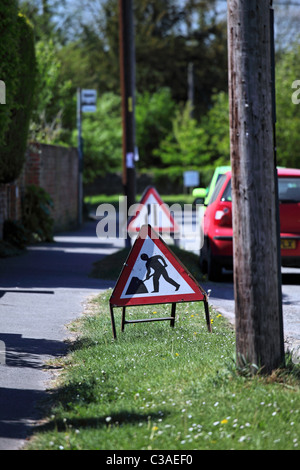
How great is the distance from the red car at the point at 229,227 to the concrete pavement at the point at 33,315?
5.52 ft

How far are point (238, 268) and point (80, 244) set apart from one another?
1407 centimetres

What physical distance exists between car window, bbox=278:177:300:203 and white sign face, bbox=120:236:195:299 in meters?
5.50

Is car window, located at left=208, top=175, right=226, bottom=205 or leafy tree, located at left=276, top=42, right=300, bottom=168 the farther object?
leafy tree, located at left=276, top=42, right=300, bottom=168

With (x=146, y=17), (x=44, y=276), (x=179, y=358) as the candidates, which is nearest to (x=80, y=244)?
(x=44, y=276)

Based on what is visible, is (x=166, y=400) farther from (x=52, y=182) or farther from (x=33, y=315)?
(x=52, y=182)

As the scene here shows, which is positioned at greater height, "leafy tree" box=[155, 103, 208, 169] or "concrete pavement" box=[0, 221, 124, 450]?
"leafy tree" box=[155, 103, 208, 169]

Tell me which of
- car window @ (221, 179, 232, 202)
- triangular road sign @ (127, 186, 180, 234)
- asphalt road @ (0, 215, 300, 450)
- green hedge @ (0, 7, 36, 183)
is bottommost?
asphalt road @ (0, 215, 300, 450)

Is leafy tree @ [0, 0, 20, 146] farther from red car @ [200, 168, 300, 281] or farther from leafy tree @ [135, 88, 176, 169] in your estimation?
leafy tree @ [135, 88, 176, 169]

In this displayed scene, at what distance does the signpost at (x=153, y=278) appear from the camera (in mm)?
7934

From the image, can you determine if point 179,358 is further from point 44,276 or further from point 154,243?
point 44,276

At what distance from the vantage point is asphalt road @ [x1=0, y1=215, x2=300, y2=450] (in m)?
6.07

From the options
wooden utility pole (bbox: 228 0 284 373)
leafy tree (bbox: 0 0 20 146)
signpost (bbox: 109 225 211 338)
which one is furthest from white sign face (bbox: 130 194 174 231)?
wooden utility pole (bbox: 228 0 284 373)

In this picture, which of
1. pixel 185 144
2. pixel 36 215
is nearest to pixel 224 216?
pixel 36 215

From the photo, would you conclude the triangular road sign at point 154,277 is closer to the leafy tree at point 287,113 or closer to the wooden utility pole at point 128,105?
the wooden utility pole at point 128,105
